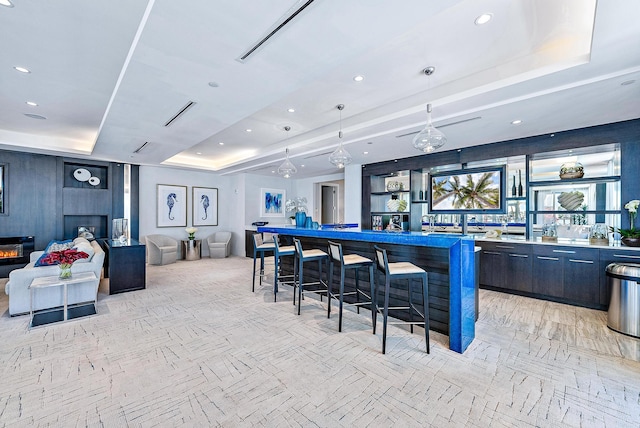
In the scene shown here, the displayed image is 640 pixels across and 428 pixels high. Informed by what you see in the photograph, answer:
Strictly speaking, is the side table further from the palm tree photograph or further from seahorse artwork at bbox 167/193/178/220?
the palm tree photograph

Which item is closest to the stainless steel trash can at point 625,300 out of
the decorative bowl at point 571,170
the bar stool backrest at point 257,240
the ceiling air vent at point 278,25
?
the decorative bowl at point 571,170

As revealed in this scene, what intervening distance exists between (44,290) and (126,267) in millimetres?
1091

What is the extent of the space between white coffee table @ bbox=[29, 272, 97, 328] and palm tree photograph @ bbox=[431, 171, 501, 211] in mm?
5979

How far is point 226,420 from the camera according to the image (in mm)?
1771

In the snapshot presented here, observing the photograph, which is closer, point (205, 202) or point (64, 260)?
point (64, 260)

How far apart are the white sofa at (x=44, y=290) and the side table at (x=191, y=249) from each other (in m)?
3.78

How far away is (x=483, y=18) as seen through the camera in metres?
2.20

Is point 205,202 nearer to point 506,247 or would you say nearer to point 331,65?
point 331,65

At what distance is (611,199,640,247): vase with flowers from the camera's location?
3514 millimetres

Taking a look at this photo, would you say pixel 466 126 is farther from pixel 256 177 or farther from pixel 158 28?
pixel 256 177

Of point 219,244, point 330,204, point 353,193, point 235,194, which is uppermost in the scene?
point 235,194

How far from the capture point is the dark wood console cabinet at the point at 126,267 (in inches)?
181

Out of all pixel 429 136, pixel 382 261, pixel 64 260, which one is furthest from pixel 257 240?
pixel 429 136

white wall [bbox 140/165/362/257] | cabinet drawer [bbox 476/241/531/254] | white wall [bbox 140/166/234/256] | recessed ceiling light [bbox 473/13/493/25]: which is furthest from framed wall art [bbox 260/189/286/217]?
recessed ceiling light [bbox 473/13/493/25]
